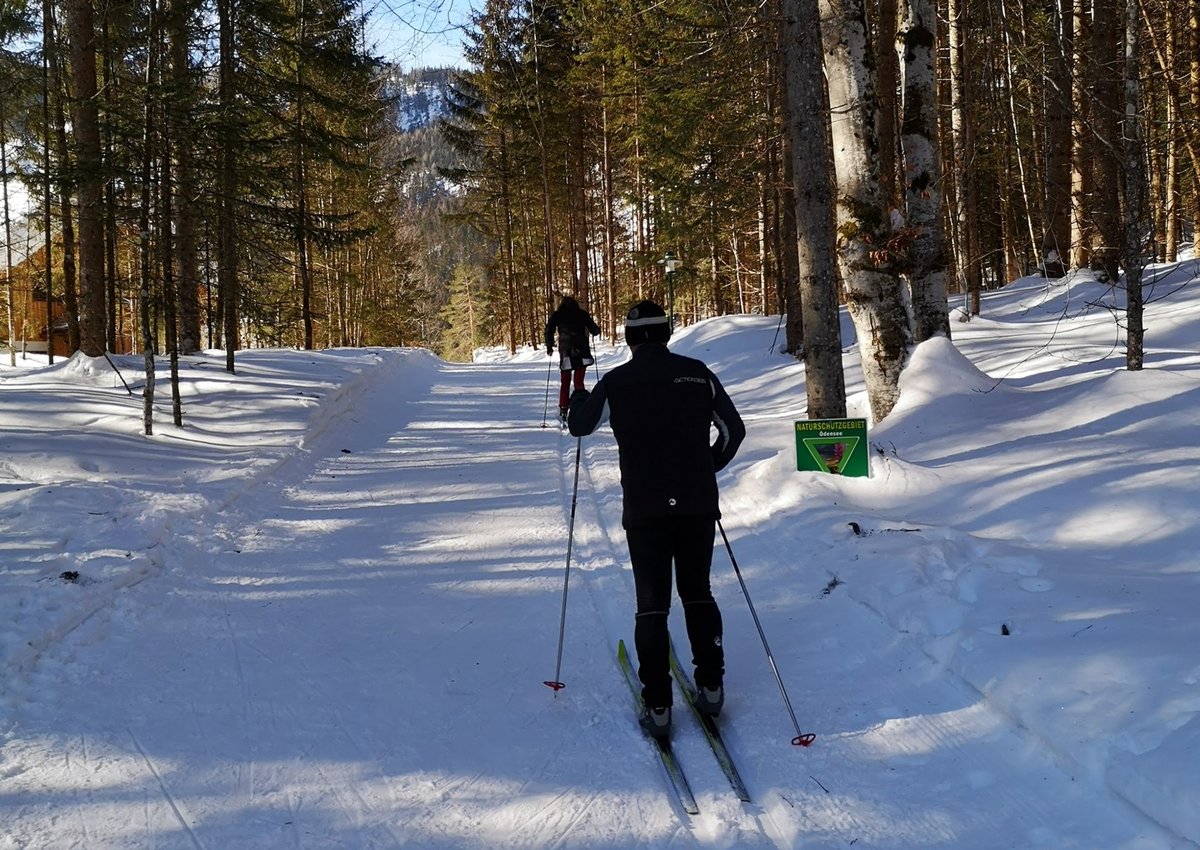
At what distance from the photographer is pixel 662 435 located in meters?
3.91

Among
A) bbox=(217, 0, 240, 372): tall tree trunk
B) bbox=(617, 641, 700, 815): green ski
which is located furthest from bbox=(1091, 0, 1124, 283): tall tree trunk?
bbox=(217, 0, 240, 372): tall tree trunk

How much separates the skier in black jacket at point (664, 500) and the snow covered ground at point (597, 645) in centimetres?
34

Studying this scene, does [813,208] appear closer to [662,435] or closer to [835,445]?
[835,445]

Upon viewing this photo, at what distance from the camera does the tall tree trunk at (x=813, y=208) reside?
7.64m

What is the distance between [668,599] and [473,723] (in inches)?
48.3

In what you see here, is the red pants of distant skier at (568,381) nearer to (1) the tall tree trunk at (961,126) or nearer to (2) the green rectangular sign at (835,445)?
(2) the green rectangular sign at (835,445)

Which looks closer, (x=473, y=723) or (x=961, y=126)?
(x=473, y=723)

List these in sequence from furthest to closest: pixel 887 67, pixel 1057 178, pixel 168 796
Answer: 1. pixel 1057 178
2. pixel 887 67
3. pixel 168 796

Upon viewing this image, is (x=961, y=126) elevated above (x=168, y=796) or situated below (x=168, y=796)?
above

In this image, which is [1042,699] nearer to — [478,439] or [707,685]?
[707,685]

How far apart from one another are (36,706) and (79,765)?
29.5 inches

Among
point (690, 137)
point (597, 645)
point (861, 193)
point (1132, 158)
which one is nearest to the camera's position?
point (597, 645)

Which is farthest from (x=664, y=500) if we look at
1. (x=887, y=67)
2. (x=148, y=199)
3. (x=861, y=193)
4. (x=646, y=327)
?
(x=887, y=67)

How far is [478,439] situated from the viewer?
12742 mm
